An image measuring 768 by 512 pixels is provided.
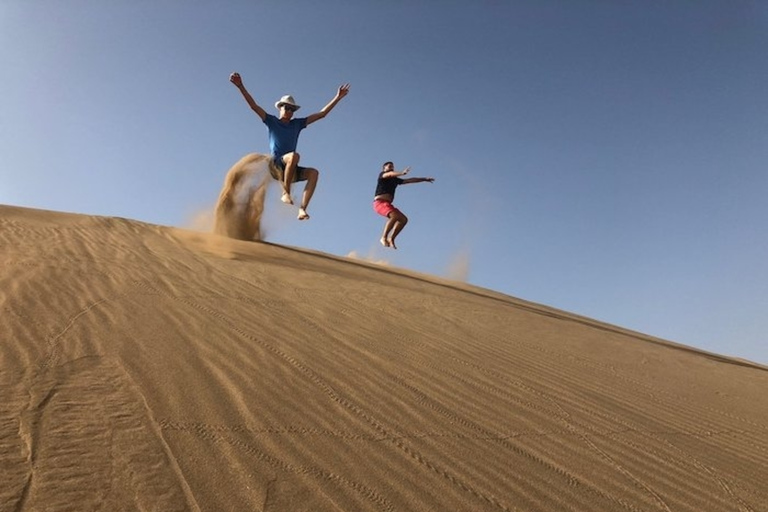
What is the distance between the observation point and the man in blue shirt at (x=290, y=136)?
785 centimetres

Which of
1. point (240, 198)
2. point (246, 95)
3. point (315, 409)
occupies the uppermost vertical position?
point (246, 95)

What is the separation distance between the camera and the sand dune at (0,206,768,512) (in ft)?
7.53

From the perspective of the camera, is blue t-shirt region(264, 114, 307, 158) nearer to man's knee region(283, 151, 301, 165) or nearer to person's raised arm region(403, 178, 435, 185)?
man's knee region(283, 151, 301, 165)

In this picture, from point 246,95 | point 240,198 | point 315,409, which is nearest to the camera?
point 315,409

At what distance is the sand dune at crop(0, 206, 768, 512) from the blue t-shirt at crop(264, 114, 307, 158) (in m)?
2.45

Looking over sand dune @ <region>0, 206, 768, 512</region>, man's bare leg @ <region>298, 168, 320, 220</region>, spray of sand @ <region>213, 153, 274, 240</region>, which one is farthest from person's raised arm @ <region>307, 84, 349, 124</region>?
sand dune @ <region>0, 206, 768, 512</region>

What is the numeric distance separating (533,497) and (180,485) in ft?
5.02

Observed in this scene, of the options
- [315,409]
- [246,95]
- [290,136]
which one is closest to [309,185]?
[290,136]

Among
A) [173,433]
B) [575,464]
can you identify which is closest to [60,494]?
[173,433]

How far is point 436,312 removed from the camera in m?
6.70

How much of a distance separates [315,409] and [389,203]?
7745 millimetres

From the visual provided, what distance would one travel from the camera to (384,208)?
1062 centimetres

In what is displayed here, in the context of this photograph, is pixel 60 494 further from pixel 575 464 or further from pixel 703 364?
pixel 703 364

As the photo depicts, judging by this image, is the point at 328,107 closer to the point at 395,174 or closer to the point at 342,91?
the point at 342,91
